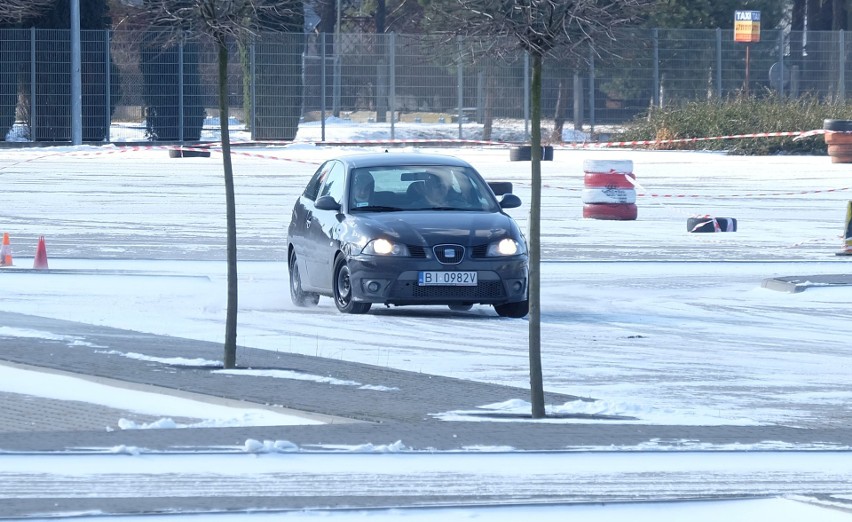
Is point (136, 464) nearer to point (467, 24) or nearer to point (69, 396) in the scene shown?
point (69, 396)

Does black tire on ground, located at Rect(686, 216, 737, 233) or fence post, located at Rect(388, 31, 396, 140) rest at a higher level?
fence post, located at Rect(388, 31, 396, 140)

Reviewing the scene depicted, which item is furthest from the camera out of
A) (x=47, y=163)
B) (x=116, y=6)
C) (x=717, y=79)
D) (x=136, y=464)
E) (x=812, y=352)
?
(x=116, y=6)

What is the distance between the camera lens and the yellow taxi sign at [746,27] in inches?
1781

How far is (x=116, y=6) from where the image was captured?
62.0 m

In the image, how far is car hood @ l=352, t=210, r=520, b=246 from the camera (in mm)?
13883

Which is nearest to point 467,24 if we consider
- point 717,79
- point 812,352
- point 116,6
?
point 812,352

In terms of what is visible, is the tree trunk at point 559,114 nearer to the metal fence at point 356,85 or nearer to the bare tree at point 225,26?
the metal fence at point 356,85

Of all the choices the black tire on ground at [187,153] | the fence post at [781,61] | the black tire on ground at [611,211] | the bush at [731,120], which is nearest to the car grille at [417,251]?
the black tire on ground at [611,211]

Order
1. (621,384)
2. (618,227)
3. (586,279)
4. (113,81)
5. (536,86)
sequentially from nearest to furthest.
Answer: (536,86) → (621,384) → (586,279) → (618,227) → (113,81)

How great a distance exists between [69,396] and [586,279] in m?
8.61

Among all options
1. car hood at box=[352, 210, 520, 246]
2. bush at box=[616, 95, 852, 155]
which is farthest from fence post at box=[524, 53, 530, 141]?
car hood at box=[352, 210, 520, 246]

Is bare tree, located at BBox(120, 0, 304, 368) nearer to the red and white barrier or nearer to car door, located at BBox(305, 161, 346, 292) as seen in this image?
car door, located at BBox(305, 161, 346, 292)

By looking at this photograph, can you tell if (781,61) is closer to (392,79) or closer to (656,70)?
(656,70)

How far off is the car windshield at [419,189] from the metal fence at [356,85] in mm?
26798
